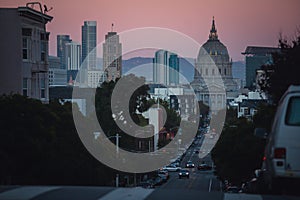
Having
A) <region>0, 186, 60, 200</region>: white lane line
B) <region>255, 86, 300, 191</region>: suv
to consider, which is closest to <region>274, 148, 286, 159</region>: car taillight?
<region>255, 86, 300, 191</region>: suv

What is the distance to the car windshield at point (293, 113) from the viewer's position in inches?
501

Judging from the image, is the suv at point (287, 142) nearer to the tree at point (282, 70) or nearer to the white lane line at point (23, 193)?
the white lane line at point (23, 193)

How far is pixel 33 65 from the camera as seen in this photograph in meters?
50.1

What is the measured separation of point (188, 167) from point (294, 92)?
259ft

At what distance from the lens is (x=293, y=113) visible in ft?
42.2

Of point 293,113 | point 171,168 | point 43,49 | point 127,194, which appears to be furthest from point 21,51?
point 171,168

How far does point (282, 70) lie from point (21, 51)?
971 inches

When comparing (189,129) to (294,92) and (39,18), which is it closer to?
(39,18)

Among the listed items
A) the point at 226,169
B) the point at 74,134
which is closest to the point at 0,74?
the point at 74,134

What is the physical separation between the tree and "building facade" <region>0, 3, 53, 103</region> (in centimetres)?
2220

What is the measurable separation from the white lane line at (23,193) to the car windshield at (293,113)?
4599mm

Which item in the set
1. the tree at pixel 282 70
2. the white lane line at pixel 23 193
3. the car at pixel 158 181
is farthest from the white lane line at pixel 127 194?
the car at pixel 158 181

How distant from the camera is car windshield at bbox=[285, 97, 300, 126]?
1272 centimetres

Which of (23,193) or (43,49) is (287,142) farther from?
(43,49)
